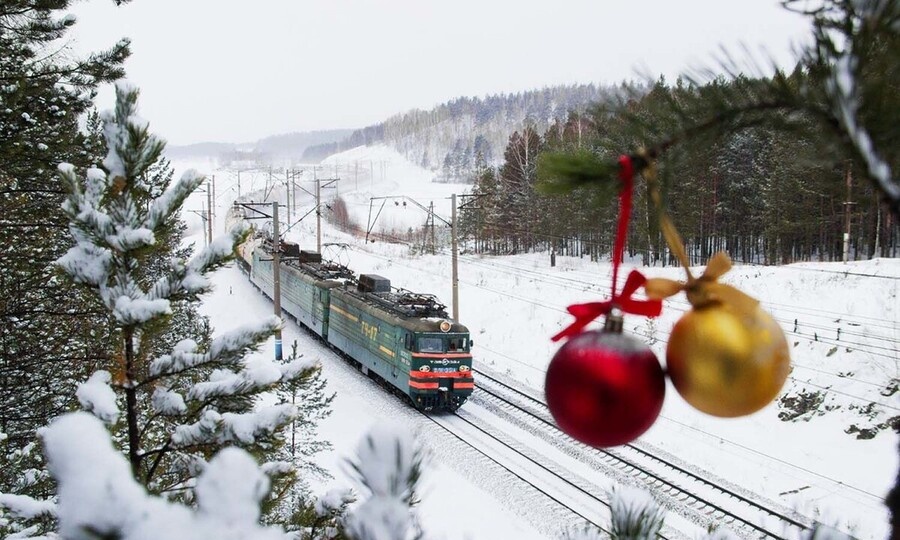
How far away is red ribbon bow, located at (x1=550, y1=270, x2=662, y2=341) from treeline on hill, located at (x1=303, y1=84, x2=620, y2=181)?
121605 millimetres

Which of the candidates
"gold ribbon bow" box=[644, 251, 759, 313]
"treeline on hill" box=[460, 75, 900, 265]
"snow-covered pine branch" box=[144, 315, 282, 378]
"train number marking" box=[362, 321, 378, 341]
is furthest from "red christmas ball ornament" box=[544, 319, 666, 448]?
"train number marking" box=[362, 321, 378, 341]

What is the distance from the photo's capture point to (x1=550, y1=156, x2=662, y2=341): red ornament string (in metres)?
1.11

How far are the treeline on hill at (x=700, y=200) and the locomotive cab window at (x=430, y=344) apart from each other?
3.83 m

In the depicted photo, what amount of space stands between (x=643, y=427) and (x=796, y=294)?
22.0m

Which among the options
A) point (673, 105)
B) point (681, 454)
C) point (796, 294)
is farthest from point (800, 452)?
point (673, 105)

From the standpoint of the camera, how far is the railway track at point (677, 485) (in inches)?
421

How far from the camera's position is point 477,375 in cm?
1981

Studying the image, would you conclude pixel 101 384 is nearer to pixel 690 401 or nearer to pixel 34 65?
pixel 690 401

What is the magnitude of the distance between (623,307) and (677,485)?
12.2 metres

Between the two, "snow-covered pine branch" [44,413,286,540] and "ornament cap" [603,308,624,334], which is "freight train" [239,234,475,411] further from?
"snow-covered pine branch" [44,413,286,540]

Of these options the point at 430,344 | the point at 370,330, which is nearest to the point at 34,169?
the point at 430,344

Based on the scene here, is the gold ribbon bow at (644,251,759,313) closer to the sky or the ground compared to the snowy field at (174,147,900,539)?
closer to the sky

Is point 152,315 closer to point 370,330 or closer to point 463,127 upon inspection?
point 370,330

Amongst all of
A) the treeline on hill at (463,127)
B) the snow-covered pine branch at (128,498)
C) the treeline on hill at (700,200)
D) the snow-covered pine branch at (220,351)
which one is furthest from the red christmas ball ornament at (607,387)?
the treeline on hill at (463,127)
